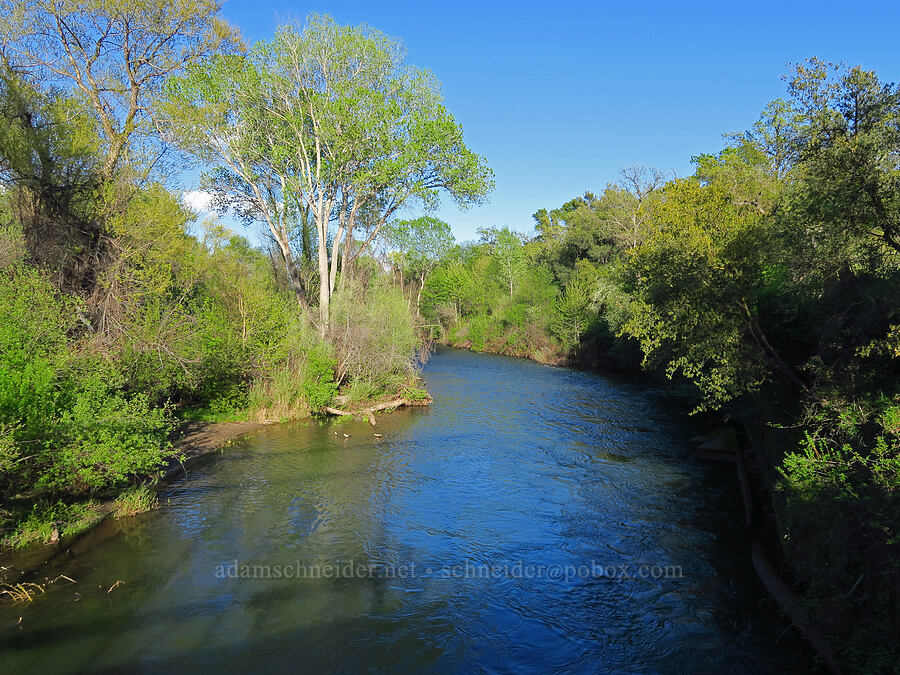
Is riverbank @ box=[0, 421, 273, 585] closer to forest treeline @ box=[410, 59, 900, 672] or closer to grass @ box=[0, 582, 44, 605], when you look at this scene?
grass @ box=[0, 582, 44, 605]

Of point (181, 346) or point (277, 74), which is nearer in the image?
point (181, 346)

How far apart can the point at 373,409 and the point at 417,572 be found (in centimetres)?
1317

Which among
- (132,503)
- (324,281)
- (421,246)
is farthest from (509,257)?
(132,503)

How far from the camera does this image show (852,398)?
10.0m

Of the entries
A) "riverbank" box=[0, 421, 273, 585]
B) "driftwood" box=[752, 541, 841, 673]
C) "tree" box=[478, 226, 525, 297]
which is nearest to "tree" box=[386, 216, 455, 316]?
"tree" box=[478, 226, 525, 297]

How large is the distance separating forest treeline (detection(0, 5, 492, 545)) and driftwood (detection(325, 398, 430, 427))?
68cm

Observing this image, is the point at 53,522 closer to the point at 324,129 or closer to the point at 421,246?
the point at 324,129

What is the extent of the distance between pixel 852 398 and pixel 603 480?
7.17m

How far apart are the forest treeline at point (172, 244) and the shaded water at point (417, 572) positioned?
231 centimetres

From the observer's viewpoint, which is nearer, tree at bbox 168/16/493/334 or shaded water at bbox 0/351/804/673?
shaded water at bbox 0/351/804/673

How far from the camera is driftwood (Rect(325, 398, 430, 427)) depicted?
22.2 m

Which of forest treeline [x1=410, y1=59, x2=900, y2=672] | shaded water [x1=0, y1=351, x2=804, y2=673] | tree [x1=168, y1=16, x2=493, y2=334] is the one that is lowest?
shaded water [x1=0, y1=351, x2=804, y2=673]

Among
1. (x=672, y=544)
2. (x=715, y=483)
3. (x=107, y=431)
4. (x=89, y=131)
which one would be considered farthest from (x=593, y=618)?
(x=89, y=131)

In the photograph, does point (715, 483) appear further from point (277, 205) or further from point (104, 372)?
point (277, 205)
